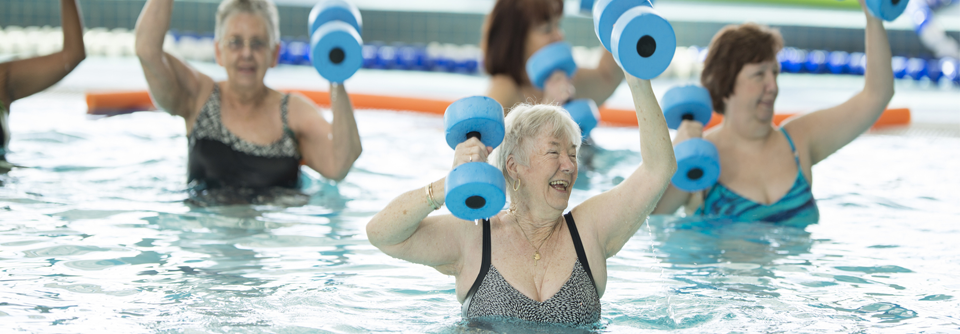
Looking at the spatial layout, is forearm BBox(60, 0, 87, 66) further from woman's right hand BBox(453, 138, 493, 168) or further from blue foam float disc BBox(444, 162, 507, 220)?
blue foam float disc BBox(444, 162, 507, 220)

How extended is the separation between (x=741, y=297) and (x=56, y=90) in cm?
744

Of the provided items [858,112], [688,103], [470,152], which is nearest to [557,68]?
[688,103]

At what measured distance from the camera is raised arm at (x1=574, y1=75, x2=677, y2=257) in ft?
7.66

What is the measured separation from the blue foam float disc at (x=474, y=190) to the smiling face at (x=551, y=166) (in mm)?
308

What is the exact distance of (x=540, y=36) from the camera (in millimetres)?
4820

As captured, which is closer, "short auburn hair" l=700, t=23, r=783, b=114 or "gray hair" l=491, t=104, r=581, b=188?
"gray hair" l=491, t=104, r=581, b=188

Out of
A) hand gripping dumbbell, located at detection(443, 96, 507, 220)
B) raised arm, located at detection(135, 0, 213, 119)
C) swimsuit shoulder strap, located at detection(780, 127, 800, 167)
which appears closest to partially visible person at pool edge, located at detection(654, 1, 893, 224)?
swimsuit shoulder strap, located at detection(780, 127, 800, 167)

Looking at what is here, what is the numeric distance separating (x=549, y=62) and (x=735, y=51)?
99 cm

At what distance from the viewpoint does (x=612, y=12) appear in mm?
2348

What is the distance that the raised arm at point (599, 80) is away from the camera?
5.40 m

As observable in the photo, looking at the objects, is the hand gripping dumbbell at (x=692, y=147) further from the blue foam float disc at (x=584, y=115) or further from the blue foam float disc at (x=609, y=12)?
the blue foam float disc at (x=609, y=12)

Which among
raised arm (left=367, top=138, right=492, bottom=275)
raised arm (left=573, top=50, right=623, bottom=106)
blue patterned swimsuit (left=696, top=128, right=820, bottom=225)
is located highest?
raised arm (left=573, top=50, right=623, bottom=106)

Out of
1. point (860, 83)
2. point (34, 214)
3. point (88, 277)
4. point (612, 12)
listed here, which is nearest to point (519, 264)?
point (612, 12)

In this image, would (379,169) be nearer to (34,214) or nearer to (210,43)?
(34,214)
